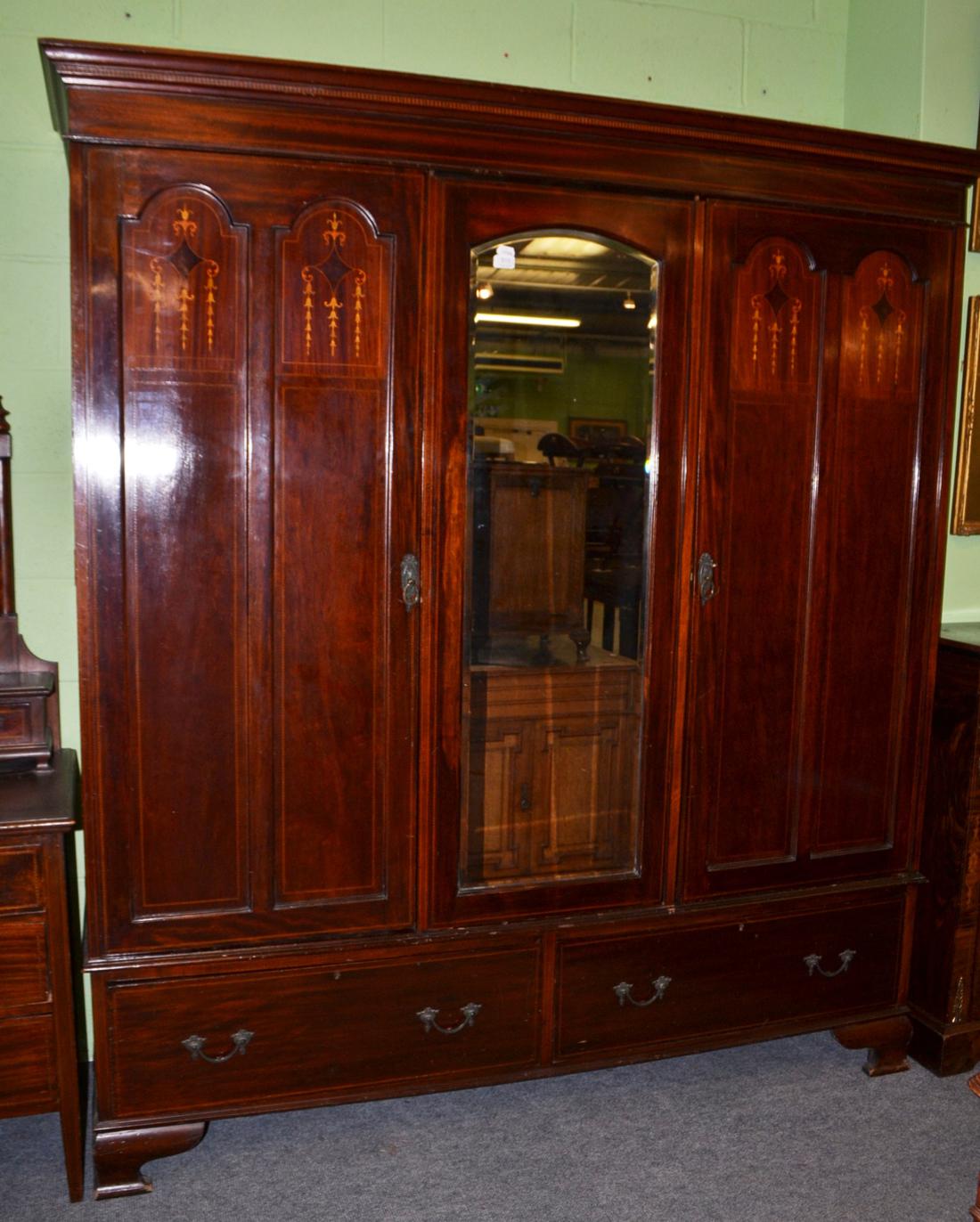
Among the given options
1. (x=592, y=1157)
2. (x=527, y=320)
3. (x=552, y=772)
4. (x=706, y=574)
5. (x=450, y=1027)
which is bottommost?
(x=592, y=1157)

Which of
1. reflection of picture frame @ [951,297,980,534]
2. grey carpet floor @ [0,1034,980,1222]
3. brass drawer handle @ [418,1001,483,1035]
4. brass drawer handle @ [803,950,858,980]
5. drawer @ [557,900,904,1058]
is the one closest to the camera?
grey carpet floor @ [0,1034,980,1222]

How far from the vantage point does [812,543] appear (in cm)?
216

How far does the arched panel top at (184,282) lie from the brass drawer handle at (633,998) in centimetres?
148

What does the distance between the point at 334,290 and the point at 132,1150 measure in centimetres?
165

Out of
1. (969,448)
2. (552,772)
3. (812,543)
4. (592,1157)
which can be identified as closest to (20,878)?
(552,772)

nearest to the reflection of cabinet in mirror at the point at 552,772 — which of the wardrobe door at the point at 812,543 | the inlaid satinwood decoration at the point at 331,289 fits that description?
the wardrobe door at the point at 812,543

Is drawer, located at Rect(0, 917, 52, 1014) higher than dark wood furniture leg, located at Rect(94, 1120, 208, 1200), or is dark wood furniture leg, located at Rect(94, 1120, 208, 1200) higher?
drawer, located at Rect(0, 917, 52, 1014)

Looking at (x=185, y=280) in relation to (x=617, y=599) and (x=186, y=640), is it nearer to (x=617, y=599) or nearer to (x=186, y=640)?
(x=186, y=640)

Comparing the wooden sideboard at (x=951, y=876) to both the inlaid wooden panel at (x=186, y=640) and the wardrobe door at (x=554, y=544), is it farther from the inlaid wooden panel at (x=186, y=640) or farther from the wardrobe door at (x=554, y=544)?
the inlaid wooden panel at (x=186, y=640)

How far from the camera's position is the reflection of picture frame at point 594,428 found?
201cm

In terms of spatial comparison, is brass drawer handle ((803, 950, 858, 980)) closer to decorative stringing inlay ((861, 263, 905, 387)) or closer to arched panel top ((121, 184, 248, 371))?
decorative stringing inlay ((861, 263, 905, 387))

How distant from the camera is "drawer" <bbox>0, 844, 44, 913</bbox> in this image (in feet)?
5.93

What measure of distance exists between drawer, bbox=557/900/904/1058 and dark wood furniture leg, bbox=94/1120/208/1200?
2.51ft

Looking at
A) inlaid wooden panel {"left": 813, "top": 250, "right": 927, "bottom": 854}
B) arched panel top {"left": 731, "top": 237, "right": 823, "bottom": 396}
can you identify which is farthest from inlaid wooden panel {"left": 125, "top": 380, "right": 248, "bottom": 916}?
inlaid wooden panel {"left": 813, "top": 250, "right": 927, "bottom": 854}
